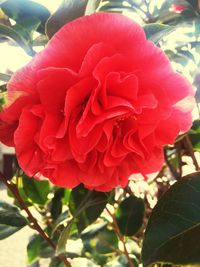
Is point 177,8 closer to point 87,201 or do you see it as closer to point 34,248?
point 87,201

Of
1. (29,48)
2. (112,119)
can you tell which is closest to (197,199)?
(112,119)

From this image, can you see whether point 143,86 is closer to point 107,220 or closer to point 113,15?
point 113,15

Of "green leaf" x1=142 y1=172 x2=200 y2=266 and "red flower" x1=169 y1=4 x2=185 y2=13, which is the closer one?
"green leaf" x1=142 y1=172 x2=200 y2=266

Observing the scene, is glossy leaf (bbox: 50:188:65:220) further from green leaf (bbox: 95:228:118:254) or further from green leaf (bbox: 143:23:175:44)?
green leaf (bbox: 143:23:175:44)

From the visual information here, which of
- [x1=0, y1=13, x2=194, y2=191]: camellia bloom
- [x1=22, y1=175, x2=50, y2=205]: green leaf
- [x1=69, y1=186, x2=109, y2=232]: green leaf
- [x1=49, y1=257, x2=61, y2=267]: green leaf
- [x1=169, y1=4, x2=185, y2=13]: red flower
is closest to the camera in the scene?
[x1=0, y1=13, x2=194, y2=191]: camellia bloom

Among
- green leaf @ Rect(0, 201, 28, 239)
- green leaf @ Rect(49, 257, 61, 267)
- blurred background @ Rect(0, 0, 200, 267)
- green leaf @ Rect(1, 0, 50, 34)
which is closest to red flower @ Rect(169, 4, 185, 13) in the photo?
blurred background @ Rect(0, 0, 200, 267)

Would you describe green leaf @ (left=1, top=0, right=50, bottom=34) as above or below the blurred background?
above
